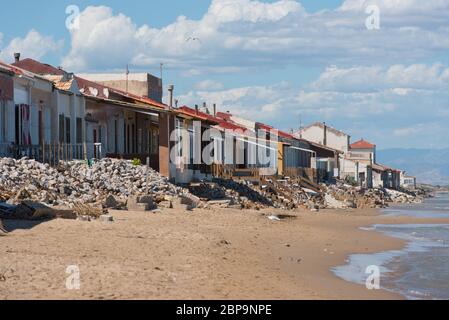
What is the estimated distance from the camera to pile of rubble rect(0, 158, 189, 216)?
23.8 metres

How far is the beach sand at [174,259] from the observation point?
1308 centimetres

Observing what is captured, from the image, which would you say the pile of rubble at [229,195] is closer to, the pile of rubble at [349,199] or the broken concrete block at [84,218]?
the pile of rubble at [349,199]

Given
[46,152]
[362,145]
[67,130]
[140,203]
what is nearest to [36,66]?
[67,130]

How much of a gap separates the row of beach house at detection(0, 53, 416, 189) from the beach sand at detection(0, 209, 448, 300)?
262 inches

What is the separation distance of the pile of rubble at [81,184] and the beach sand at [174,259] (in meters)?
1.45

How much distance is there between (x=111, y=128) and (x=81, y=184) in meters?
14.1

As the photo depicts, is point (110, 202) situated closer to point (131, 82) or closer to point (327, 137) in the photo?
point (131, 82)

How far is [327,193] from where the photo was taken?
58.2 metres

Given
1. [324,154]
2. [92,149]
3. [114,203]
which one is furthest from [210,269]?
[324,154]

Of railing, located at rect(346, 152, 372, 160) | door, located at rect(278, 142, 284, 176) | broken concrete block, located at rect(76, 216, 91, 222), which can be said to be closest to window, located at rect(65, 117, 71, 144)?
broken concrete block, located at rect(76, 216, 91, 222)

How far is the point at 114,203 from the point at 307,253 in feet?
21.6

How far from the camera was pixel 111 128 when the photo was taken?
41750 millimetres

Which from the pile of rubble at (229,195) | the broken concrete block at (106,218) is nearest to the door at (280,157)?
the pile of rubble at (229,195)

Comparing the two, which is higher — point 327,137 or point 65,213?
point 327,137
